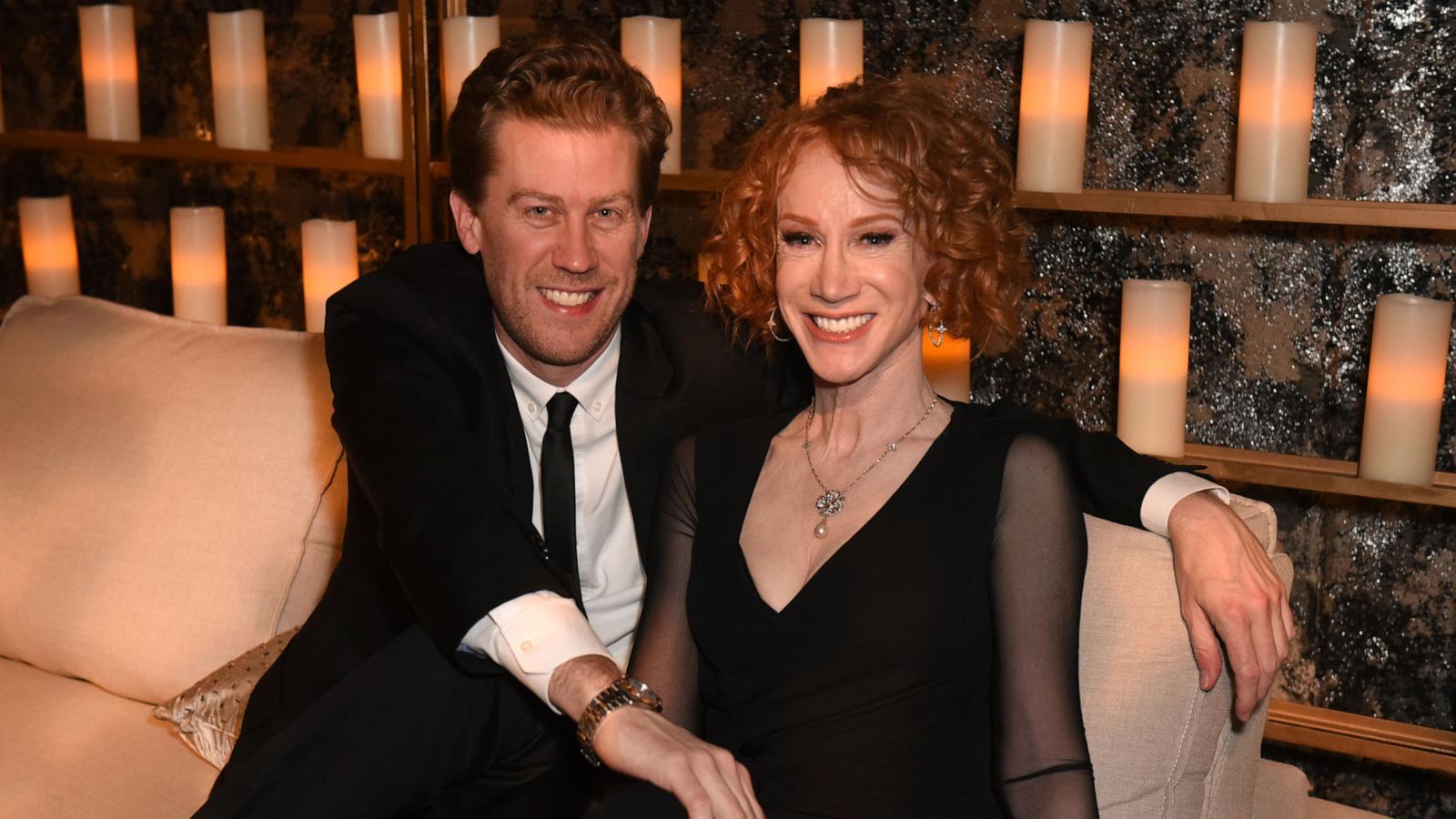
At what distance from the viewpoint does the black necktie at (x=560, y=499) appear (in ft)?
6.28

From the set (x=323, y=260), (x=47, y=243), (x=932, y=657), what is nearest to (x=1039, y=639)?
(x=932, y=657)

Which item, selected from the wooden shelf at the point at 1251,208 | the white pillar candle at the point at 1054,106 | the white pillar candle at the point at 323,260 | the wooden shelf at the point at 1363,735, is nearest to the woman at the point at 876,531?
the wooden shelf at the point at 1251,208

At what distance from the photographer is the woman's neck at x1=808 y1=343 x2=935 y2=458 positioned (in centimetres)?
167

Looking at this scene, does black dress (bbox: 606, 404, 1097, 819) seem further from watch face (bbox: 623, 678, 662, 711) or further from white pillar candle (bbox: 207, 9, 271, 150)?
white pillar candle (bbox: 207, 9, 271, 150)

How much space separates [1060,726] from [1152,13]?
1.40 metres

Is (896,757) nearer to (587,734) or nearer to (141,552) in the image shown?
(587,734)

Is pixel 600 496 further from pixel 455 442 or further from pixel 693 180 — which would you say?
pixel 693 180

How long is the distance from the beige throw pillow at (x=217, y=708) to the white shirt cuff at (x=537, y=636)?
686mm

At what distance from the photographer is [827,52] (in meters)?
2.30

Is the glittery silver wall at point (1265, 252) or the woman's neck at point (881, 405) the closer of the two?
the woman's neck at point (881, 405)

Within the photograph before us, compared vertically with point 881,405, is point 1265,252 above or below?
above

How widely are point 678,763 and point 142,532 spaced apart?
47.9 inches

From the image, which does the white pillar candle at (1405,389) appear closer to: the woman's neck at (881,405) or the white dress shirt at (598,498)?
the woman's neck at (881,405)

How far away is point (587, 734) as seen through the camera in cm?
139
